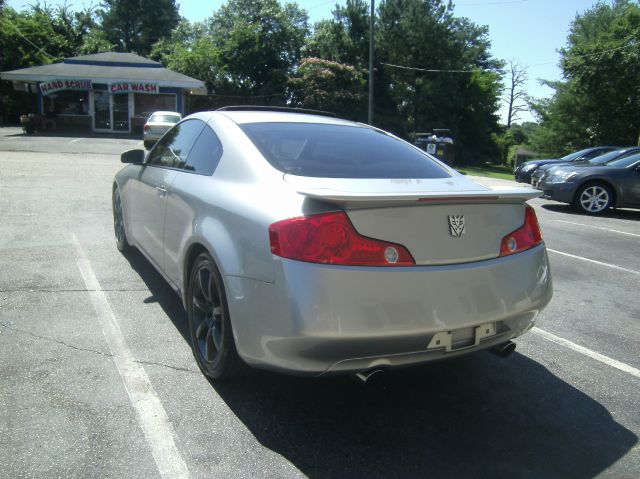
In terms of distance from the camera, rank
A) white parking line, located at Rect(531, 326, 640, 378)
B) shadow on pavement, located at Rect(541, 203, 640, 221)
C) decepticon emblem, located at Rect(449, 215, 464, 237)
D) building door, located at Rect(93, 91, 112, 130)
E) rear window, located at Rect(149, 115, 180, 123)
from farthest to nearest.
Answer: building door, located at Rect(93, 91, 112, 130), rear window, located at Rect(149, 115, 180, 123), shadow on pavement, located at Rect(541, 203, 640, 221), white parking line, located at Rect(531, 326, 640, 378), decepticon emblem, located at Rect(449, 215, 464, 237)

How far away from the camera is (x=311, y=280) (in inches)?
92.8

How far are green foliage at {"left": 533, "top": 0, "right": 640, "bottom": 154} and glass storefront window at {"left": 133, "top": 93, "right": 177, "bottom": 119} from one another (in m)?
23.1

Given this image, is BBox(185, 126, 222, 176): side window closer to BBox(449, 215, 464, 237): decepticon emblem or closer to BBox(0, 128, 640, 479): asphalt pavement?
BBox(0, 128, 640, 479): asphalt pavement

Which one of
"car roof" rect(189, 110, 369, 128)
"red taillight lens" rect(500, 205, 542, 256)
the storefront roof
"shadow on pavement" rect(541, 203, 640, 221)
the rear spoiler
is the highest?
the storefront roof

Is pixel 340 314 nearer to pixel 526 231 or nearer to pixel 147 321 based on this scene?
pixel 526 231

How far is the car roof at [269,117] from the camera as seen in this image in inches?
144

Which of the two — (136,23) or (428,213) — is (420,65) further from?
(428,213)

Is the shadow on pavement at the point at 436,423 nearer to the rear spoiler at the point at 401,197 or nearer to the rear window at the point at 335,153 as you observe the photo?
the rear spoiler at the point at 401,197

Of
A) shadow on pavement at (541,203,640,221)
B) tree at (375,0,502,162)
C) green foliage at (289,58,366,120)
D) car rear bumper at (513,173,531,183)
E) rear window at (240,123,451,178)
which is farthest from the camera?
tree at (375,0,502,162)

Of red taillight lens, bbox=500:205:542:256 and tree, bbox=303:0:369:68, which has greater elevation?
tree, bbox=303:0:369:68

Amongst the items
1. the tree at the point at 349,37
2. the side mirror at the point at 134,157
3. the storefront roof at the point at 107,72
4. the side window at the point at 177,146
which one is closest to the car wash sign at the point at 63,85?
the storefront roof at the point at 107,72

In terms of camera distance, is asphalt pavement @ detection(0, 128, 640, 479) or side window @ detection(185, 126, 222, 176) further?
side window @ detection(185, 126, 222, 176)

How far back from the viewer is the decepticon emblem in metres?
2.63

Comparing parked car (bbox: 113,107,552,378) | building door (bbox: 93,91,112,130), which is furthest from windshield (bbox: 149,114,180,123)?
parked car (bbox: 113,107,552,378)
